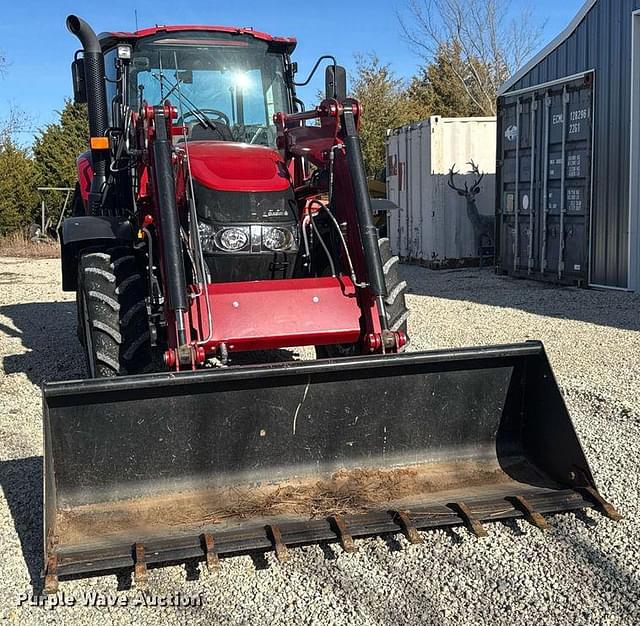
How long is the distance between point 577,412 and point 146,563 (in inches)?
133

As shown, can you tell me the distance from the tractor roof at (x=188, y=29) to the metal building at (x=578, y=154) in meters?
6.04

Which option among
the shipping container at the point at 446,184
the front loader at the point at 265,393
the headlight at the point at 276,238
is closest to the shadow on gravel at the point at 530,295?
the shipping container at the point at 446,184

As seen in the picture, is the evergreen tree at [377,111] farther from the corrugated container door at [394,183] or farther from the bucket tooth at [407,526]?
the bucket tooth at [407,526]

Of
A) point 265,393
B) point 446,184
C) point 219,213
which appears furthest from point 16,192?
point 265,393

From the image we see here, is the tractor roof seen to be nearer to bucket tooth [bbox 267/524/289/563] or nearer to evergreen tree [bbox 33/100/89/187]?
bucket tooth [bbox 267/524/289/563]

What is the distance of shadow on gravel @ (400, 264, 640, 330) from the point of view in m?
9.33

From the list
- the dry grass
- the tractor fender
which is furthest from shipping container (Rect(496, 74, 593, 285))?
the dry grass

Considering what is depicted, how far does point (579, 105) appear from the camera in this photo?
1126 cm

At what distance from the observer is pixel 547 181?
11.8 metres

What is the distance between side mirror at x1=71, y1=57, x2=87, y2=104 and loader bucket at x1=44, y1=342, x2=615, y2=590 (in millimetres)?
3033

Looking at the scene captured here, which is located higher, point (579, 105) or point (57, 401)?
point (579, 105)

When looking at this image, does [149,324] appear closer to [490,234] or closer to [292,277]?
[292,277]

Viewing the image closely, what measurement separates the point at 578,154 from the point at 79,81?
7.60m

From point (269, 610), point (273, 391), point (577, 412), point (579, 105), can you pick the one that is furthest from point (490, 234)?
point (269, 610)
